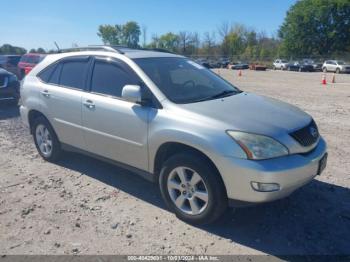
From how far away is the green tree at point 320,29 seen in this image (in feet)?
220

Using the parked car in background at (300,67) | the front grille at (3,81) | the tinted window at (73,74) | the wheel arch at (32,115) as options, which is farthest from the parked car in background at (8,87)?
the parked car in background at (300,67)

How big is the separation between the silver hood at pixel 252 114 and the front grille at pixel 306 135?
0.16 ft

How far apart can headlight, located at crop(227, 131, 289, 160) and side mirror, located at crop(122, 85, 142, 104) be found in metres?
1.12

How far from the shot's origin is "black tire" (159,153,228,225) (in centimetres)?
340

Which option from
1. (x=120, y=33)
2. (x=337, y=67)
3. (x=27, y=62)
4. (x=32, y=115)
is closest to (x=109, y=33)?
(x=120, y=33)

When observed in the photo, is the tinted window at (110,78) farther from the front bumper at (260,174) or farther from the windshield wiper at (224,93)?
the front bumper at (260,174)

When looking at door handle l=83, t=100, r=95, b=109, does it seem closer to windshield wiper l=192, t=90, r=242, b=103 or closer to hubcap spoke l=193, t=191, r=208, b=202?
windshield wiper l=192, t=90, r=242, b=103

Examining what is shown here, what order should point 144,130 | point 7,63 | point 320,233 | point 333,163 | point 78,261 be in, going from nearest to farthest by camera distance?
point 78,261 < point 320,233 < point 144,130 < point 333,163 < point 7,63

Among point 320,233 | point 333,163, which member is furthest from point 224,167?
point 333,163

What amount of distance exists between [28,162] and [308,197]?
14.3 ft

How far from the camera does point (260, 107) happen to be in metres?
4.03

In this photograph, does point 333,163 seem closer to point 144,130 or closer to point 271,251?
point 271,251

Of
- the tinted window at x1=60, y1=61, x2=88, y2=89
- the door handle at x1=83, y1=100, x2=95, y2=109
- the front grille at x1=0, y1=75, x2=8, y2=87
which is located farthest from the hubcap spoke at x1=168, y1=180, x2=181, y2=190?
the front grille at x1=0, y1=75, x2=8, y2=87

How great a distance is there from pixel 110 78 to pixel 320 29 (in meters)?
73.3
